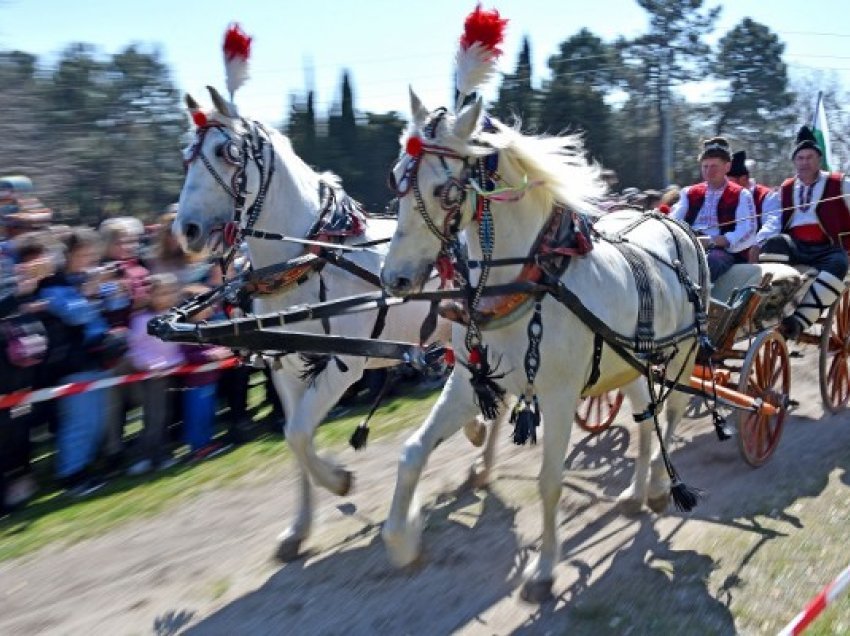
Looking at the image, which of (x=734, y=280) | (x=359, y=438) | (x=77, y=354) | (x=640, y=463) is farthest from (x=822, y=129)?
(x=77, y=354)

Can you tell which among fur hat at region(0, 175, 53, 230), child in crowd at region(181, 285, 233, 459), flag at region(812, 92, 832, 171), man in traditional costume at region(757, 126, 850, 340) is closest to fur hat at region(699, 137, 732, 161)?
man in traditional costume at region(757, 126, 850, 340)

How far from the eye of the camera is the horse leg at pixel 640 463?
5.45 m

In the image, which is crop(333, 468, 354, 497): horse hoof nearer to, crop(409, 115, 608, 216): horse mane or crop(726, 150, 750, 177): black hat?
crop(409, 115, 608, 216): horse mane

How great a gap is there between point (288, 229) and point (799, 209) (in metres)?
4.34

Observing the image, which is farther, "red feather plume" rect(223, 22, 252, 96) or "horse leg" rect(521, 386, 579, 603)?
"red feather plume" rect(223, 22, 252, 96)

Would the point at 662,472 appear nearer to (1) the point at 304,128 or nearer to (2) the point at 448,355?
(2) the point at 448,355

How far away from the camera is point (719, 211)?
6.77 m

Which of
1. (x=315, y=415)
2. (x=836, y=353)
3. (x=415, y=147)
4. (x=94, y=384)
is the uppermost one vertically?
(x=415, y=147)

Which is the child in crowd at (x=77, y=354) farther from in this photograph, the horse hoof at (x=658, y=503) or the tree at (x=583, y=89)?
the tree at (x=583, y=89)

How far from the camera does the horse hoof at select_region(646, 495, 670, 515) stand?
5.38m

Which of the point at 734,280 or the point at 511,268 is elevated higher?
the point at 511,268

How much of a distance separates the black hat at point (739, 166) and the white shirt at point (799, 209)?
2.47 metres

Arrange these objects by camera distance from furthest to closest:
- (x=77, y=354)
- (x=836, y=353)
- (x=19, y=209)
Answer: (x=836, y=353) < (x=19, y=209) < (x=77, y=354)

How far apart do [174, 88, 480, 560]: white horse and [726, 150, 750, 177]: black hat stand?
5.74m
